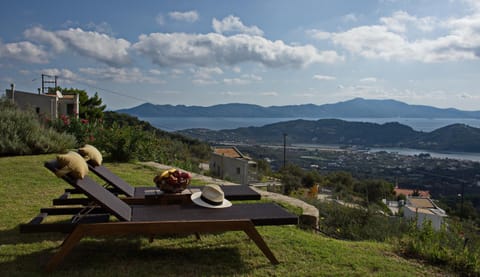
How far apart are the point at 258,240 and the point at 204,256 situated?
614 mm

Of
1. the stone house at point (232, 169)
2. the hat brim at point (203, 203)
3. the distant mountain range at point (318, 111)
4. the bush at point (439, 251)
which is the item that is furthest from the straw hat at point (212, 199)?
the distant mountain range at point (318, 111)

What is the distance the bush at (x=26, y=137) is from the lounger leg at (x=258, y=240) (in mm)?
8231

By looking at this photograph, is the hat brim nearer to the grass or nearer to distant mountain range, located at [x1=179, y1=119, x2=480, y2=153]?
the grass

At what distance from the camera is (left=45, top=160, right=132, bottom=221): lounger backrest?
3.05 m

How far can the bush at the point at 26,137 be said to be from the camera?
9211 mm

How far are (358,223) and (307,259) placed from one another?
7.10ft

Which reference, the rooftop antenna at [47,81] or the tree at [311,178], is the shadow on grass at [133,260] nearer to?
the tree at [311,178]

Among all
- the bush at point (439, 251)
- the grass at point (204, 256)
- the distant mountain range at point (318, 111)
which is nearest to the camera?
the grass at point (204, 256)

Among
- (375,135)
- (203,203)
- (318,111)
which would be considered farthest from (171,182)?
(318,111)

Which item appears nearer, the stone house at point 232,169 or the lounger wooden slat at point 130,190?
the lounger wooden slat at point 130,190

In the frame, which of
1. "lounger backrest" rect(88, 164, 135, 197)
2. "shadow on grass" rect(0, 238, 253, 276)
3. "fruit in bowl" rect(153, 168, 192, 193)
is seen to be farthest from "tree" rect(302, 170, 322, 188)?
"shadow on grass" rect(0, 238, 253, 276)

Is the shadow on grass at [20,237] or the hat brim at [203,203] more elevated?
the hat brim at [203,203]

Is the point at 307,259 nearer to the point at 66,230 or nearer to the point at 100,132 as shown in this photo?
the point at 66,230

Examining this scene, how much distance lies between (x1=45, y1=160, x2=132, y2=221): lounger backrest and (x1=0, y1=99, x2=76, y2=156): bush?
7.25 m
